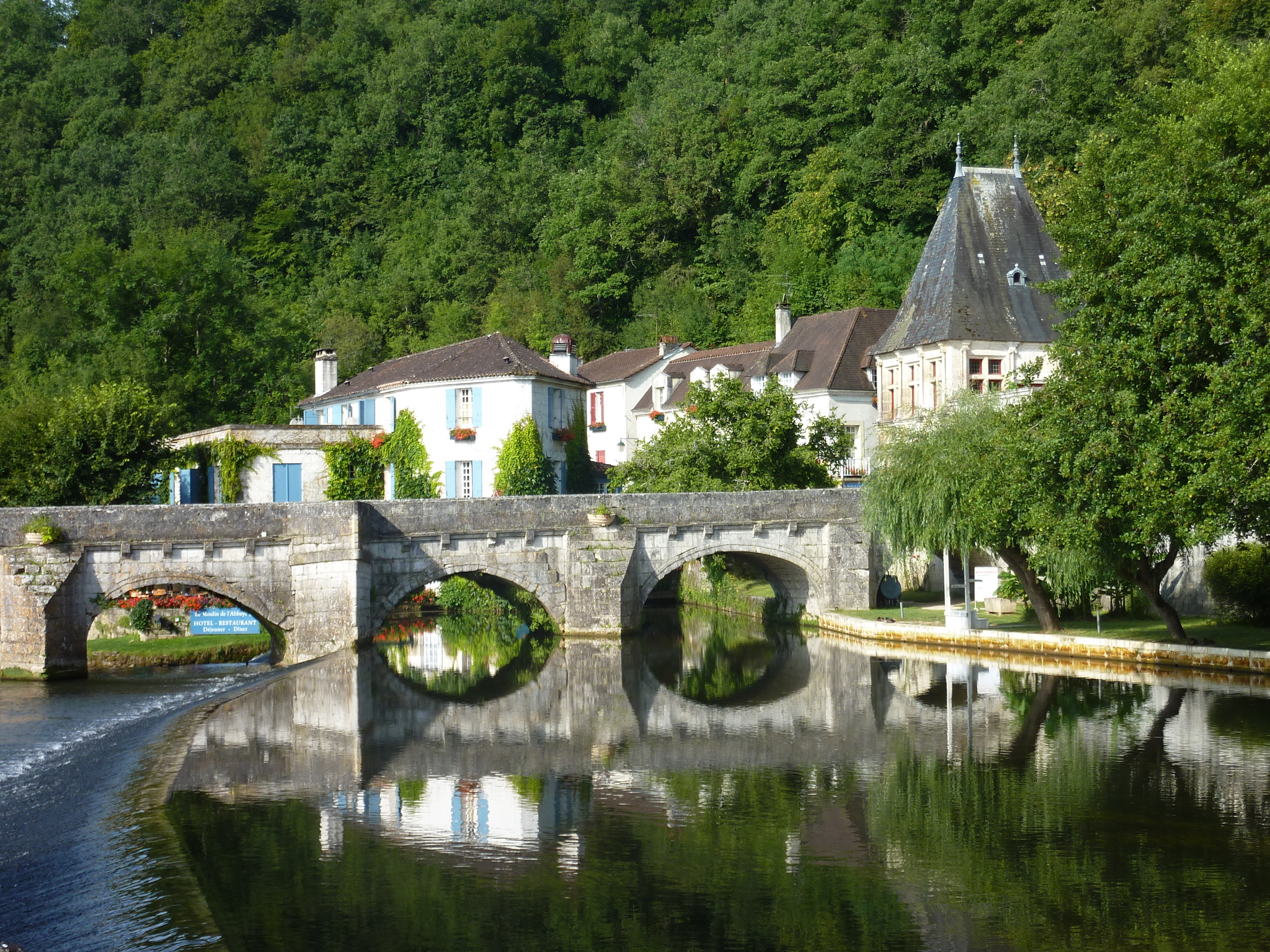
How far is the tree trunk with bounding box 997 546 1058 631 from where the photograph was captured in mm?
26453

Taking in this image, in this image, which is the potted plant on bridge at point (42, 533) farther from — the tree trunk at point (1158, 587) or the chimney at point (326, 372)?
the chimney at point (326, 372)

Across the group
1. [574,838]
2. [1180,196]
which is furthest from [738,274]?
[574,838]

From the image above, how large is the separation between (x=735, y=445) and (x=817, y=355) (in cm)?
1036

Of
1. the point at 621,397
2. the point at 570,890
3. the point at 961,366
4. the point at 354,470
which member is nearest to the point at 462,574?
the point at 354,470

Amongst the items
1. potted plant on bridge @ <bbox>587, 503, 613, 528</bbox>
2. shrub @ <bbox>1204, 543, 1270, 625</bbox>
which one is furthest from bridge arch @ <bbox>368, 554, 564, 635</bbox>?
shrub @ <bbox>1204, 543, 1270, 625</bbox>

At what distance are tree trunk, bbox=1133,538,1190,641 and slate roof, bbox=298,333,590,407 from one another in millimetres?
19384

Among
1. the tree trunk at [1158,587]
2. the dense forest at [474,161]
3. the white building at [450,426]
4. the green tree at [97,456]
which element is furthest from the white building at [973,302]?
the green tree at [97,456]

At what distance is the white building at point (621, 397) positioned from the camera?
50438 mm

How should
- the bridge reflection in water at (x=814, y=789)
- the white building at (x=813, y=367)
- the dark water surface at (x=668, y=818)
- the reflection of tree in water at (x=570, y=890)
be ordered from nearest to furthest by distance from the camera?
the reflection of tree in water at (x=570, y=890) → the dark water surface at (x=668, y=818) → the bridge reflection in water at (x=814, y=789) → the white building at (x=813, y=367)

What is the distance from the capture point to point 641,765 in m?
17.9

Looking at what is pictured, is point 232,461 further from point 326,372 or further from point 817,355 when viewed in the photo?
point 817,355

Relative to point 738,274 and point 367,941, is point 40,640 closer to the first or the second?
point 367,941

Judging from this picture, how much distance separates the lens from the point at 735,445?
34.2 meters

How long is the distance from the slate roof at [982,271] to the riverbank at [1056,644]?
31.4 feet
